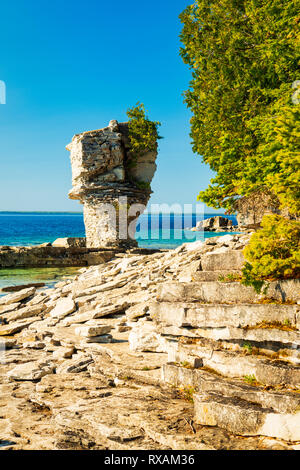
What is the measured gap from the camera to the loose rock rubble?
4.02 m

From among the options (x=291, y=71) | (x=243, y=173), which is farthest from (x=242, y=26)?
(x=243, y=173)

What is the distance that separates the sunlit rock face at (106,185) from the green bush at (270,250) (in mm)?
28849

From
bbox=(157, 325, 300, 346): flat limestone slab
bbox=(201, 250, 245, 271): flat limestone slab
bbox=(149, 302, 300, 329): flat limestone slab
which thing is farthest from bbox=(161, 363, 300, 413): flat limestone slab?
bbox=(201, 250, 245, 271): flat limestone slab

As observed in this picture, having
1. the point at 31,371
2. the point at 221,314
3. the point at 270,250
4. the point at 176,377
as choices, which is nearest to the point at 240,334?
the point at 221,314

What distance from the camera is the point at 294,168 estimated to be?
548 centimetres

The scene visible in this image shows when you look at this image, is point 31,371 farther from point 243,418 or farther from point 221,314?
point 243,418

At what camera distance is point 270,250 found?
5.50 m

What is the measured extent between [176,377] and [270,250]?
2645mm

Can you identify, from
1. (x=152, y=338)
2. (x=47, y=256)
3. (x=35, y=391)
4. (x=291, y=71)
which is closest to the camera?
(x=35, y=391)

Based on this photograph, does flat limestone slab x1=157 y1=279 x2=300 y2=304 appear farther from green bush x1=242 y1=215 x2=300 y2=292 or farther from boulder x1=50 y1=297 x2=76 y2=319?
boulder x1=50 y1=297 x2=76 y2=319

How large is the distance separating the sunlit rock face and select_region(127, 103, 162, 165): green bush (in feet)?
2.10

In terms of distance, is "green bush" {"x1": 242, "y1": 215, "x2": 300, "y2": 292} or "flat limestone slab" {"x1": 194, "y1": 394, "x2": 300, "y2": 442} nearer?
"flat limestone slab" {"x1": 194, "y1": 394, "x2": 300, "y2": 442}

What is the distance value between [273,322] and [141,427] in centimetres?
251
